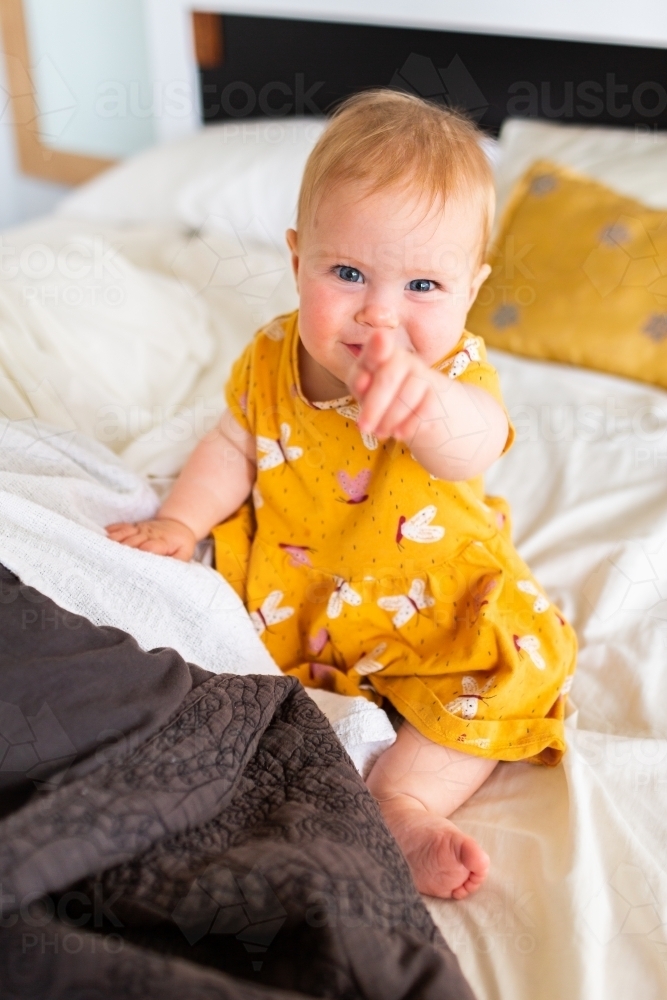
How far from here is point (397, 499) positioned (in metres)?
0.87

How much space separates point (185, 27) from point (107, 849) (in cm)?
212

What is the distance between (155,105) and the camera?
2324 mm

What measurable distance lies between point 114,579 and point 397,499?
270mm

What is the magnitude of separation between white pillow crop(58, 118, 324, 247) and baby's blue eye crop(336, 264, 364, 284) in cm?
101

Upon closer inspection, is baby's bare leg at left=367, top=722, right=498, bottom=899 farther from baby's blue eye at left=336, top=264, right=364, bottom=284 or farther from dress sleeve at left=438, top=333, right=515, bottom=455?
baby's blue eye at left=336, top=264, right=364, bottom=284

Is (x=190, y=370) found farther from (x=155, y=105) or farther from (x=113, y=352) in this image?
(x=155, y=105)

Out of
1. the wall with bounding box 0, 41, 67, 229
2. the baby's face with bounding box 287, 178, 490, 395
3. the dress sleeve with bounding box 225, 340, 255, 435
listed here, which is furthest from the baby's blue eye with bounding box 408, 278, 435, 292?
the wall with bounding box 0, 41, 67, 229

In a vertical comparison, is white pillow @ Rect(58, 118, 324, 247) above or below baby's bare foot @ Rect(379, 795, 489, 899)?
above

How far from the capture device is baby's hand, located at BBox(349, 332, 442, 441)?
2.04 ft

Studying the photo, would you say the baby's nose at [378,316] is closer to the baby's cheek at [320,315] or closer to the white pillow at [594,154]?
the baby's cheek at [320,315]

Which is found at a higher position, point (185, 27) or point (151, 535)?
point (185, 27)

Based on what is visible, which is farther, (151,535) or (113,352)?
(113,352)

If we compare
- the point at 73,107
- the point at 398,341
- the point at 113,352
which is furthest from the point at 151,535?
the point at 73,107

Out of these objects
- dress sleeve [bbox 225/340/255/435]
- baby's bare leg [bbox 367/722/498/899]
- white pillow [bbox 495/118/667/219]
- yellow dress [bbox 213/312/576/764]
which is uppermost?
white pillow [bbox 495/118/667/219]
